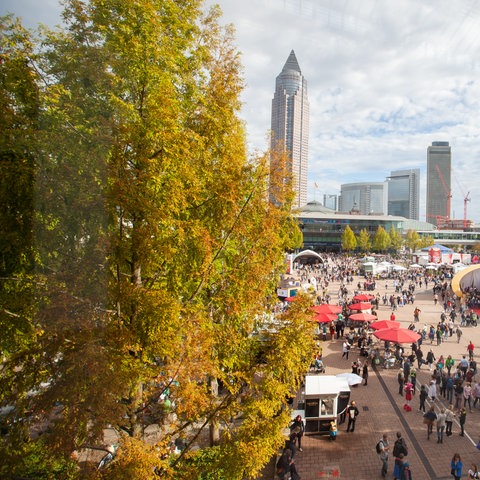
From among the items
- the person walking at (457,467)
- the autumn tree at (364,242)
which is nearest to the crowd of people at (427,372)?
the person walking at (457,467)

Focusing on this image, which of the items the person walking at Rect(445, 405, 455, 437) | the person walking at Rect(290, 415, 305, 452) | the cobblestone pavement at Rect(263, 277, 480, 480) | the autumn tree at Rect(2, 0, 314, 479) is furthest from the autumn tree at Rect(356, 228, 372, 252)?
the autumn tree at Rect(2, 0, 314, 479)

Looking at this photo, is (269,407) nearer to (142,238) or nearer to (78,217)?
(142,238)

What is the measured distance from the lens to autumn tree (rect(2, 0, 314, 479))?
4.07 meters

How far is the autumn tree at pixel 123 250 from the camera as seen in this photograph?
407cm

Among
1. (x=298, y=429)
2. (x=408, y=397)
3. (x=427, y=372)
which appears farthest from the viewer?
(x=427, y=372)

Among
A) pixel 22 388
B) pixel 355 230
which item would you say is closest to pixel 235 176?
pixel 22 388

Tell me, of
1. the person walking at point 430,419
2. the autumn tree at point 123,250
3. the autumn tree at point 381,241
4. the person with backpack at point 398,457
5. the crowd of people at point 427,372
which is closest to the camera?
the autumn tree at point 123,250

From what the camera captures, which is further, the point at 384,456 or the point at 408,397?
the point at 408,397

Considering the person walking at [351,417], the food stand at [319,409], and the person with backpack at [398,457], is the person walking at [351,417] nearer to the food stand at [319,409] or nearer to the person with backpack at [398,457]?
the food stand at [319,409]

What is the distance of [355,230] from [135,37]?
98900 millimetres

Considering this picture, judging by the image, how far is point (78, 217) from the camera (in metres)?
4.45

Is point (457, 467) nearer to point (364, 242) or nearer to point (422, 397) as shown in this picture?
point (422, 397)

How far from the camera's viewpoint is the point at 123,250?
15.0ft

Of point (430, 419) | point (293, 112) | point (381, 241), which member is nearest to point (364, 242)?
point (381, 241)
